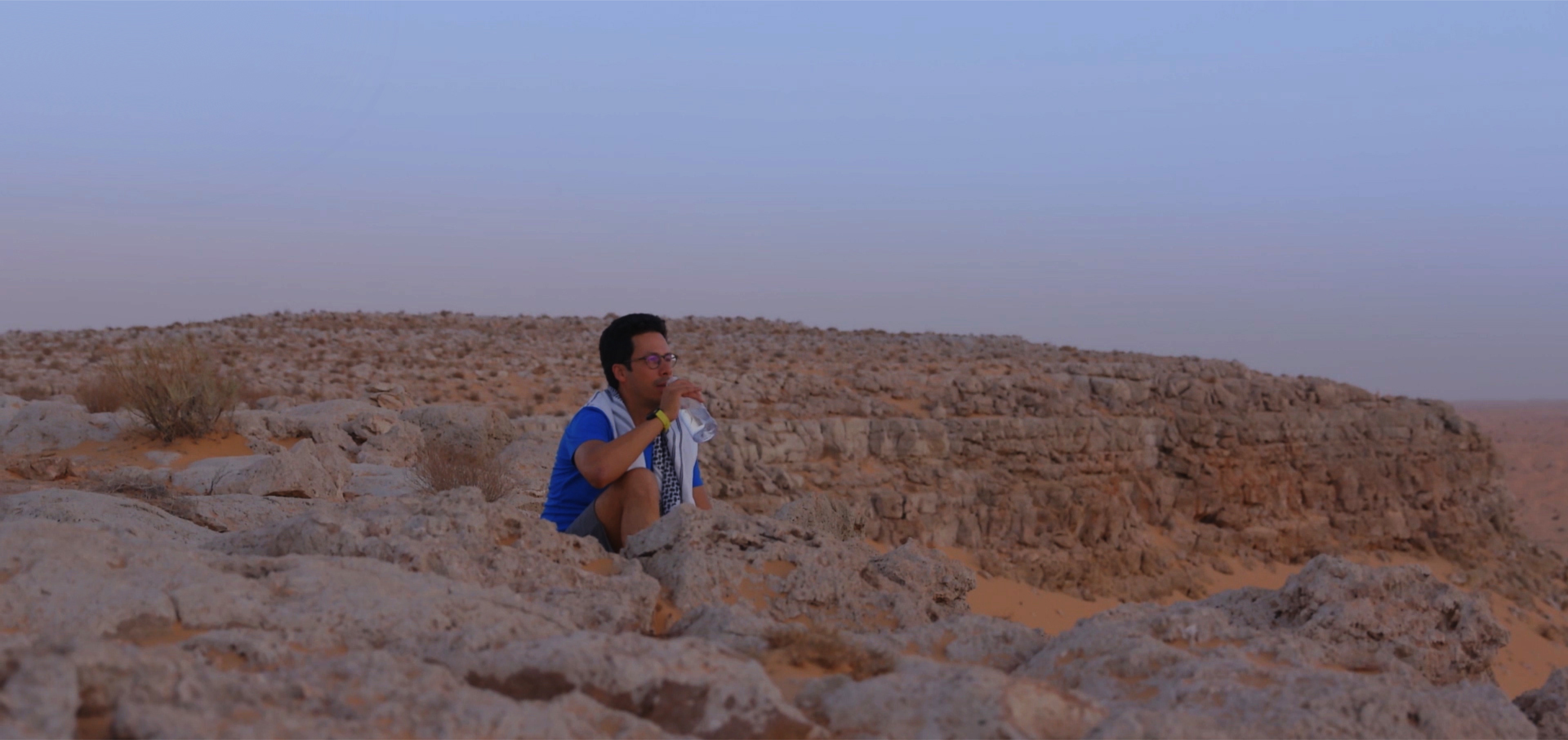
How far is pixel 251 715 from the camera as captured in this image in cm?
164

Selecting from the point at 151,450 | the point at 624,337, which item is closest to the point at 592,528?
the point at 624,337

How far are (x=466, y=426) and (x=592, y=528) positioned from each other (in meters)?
5.95

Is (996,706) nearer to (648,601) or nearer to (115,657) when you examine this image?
(648,601)

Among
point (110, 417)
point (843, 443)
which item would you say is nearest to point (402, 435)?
point (110, 417)

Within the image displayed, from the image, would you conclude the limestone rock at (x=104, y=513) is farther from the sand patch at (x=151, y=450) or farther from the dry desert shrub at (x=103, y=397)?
the dry desert shrub at (x=103, y=397)

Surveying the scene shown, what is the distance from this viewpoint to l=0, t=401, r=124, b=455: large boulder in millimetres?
7945

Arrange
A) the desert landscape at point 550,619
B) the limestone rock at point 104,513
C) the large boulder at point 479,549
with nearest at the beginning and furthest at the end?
the desert landscape at point 550,619, the large boulder at point 479,549, the limestone rock at point 104,513

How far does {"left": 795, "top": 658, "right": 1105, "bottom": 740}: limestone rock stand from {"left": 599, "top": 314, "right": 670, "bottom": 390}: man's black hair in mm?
2329

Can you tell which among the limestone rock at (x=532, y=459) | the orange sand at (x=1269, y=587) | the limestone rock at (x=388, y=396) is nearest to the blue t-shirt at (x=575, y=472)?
the limestone rock at (x=532, y=459)

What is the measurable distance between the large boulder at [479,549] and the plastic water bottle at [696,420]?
1.00 meters

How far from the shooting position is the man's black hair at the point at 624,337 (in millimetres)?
4219

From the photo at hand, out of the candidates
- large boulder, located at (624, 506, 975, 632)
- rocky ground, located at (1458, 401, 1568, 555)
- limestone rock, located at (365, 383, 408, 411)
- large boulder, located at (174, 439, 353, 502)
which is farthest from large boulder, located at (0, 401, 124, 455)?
rocky ground, located at (1458, 401, 1568, 555)

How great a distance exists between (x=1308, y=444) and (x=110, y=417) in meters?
14.2

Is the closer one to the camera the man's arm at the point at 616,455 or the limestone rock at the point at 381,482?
the man's arm at the point at 616,455
